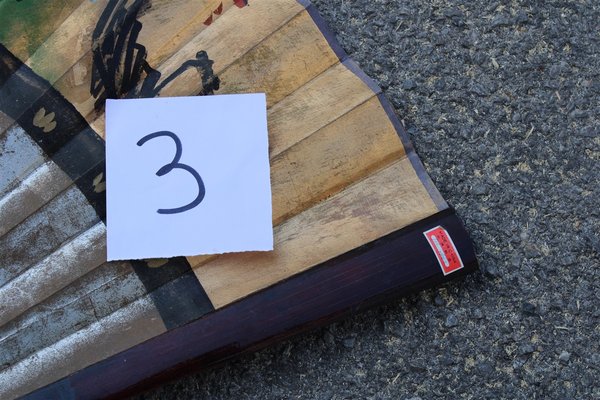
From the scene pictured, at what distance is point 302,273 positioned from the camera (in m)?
0.81

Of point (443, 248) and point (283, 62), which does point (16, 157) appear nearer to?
point (283, 62)

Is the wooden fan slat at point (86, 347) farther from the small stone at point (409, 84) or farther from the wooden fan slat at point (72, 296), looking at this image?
the small stone at point (409, 84)

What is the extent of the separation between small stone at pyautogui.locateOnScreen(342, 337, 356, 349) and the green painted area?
1.88 ft

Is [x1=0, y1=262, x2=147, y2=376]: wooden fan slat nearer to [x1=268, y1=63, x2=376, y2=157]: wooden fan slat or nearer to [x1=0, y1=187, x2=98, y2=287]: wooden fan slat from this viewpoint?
[x1=0, y1=187, x2=98, y2=287]: wooden fan slat

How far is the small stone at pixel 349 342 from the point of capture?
0.86m

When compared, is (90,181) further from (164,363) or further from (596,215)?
(596,215)

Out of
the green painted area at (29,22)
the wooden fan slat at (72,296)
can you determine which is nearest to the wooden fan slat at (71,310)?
the wooden fan slat at (72,296)

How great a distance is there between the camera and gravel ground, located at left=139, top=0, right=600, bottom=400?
0.85 metres

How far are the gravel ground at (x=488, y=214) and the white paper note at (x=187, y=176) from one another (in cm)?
17

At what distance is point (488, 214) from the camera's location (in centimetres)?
89

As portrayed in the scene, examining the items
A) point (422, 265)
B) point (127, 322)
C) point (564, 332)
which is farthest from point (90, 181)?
point (564, 332)

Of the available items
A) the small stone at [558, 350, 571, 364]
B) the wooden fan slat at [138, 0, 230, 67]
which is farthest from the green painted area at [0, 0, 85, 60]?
the small stone at [558, 350, 571, 364]

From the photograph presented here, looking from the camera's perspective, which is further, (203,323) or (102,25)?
(102,25)

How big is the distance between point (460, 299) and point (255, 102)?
1.20 feet
